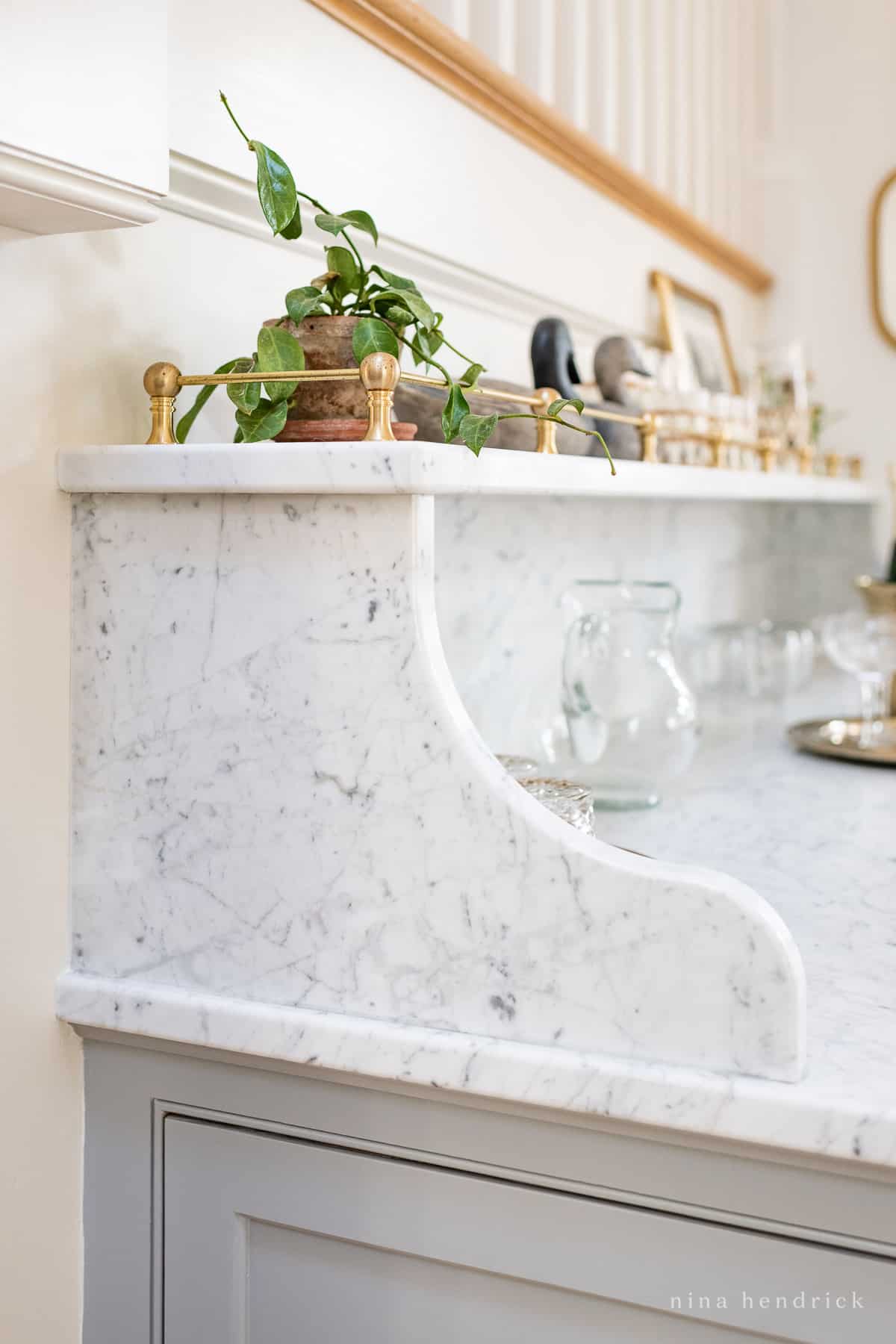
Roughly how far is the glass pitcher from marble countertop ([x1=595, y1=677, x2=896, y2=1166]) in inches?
1.9

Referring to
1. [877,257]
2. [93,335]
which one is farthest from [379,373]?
[877,257]

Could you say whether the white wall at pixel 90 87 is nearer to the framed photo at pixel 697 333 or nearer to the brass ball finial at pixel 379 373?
the brass ball finial at pixel 379 373

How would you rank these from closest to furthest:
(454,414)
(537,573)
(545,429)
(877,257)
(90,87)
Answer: (90,87), (454,414), (545,429), (537,573), (877,257)

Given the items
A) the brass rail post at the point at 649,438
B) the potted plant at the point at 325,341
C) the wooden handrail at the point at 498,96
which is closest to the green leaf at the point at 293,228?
the potted plant at the point at 325,341

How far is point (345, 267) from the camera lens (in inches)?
33.4

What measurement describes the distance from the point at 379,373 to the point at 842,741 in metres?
1.13

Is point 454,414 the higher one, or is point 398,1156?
point 454,414

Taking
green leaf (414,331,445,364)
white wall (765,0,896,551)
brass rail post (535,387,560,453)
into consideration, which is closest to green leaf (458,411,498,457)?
green leaf (414,331,445,364)

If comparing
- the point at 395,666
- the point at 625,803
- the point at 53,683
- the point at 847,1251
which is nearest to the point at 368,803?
the point at 395,666

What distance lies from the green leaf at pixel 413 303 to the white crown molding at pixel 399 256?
18 cm

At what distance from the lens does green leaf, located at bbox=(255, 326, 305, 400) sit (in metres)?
0.80

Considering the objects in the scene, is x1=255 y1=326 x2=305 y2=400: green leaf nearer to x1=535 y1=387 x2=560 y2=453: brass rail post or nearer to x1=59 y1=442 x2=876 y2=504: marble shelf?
x1=59 y1=442 x2=876 y2=504: marble shelf

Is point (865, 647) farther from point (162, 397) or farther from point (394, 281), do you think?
point (162, 397)

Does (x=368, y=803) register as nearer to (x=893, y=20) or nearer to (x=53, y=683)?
(x=53, y=683)
